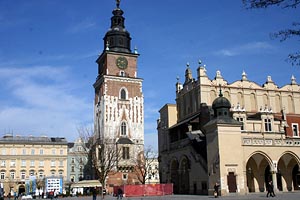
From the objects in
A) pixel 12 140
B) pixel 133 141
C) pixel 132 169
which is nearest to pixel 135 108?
pixel 133 141

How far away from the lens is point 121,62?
266 feet

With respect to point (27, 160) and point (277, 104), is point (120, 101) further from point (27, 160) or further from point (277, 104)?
point (277, 104)

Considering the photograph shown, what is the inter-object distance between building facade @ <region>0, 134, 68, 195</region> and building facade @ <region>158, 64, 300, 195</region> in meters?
43.0

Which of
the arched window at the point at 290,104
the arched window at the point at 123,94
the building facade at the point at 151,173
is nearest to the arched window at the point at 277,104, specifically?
the arched window at the point at 290,104

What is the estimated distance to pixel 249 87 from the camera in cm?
5288

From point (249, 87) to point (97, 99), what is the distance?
38.1 m

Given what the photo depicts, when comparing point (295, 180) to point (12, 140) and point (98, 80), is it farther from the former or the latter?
point (12, 140)

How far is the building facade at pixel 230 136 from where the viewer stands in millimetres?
38188

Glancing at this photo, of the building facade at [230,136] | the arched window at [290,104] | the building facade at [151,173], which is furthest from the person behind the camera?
the building facade at [151,173]

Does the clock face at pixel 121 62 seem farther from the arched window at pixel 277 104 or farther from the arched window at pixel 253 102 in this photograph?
the arched window at pixel 277 104

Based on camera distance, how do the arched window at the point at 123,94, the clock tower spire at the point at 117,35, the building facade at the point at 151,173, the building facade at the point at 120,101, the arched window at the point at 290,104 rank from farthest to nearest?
the building facade at the point at 151,173 < the clock tower spire at the point at 117,35 < the arched window at the point at 123,94 < the building facade at the point at 120,101 < the arched window at the point at 290,104

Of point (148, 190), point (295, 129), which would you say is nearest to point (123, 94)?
point (148, 190)

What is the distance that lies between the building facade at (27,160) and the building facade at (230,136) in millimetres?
43010

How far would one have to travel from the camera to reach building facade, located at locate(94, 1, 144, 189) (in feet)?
245
